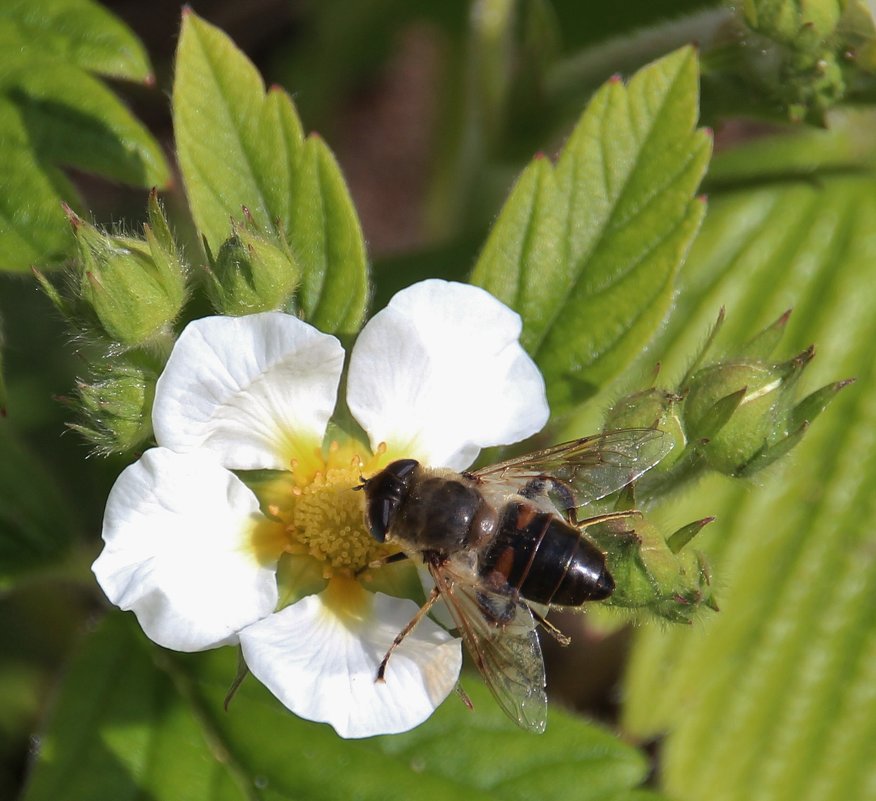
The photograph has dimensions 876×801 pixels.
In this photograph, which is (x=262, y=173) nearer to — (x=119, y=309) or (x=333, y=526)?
(x=119, y=309)

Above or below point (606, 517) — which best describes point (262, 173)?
above

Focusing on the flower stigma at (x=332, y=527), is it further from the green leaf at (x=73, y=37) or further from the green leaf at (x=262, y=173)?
the green leaf at (x=73, y=37)

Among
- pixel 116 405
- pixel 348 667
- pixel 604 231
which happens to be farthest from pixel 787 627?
pixel 116 405

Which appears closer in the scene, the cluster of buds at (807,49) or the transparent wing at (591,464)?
the transparent wing at (591,464)

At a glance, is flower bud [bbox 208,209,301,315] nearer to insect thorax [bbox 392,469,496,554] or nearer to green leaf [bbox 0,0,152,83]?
insect thorax [bbox 392,469,496,554]

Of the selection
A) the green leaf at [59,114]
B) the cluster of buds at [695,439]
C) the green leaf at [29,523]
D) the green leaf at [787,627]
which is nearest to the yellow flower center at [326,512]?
the cluster of buds at [695,439]

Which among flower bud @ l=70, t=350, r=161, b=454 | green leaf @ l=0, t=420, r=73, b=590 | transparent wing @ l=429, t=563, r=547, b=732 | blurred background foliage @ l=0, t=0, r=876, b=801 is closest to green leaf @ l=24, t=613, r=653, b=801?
blurred background foliage @ l=0, t=0, r=876, b=801

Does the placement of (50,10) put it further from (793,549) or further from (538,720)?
(793,549)
